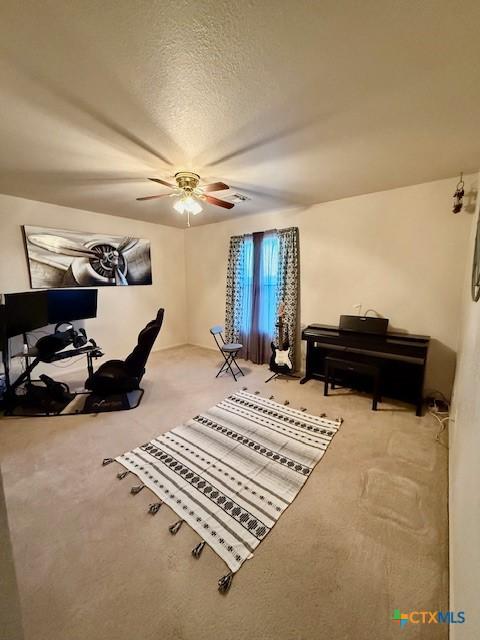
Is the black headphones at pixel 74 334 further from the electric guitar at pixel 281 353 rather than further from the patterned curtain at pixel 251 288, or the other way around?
the electric guitar at pixel 281 353

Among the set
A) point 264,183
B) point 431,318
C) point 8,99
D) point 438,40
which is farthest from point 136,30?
point 431,318

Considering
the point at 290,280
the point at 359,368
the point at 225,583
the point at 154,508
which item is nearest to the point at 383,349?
the point at 359,368

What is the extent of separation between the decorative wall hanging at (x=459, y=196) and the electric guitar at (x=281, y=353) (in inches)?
86.6

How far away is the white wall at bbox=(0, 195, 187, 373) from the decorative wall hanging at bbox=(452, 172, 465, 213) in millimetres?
4326

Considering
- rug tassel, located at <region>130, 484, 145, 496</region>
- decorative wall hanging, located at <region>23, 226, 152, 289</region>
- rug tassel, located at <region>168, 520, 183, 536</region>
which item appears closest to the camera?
rug tassel, located at <region>168, 520, 183, 536</region>

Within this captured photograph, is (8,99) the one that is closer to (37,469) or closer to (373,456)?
(37,469)

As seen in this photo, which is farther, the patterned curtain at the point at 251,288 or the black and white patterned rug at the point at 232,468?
the patterned curtain at the point at 251,288

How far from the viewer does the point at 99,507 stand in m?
1.57

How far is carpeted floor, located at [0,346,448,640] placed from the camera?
105cm

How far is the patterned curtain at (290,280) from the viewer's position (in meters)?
3.69

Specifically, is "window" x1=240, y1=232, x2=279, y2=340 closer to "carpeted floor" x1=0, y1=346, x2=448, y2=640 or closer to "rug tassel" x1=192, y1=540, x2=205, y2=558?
"carpeted floor" x1=0, y1=346, x2=448, y2=640

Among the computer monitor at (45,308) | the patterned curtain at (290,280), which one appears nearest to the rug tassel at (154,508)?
the computer monitor at (45,308)

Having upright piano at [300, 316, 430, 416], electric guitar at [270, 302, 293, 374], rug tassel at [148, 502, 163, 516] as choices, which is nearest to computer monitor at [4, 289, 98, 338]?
rug tassel at [148, 502, 163, 516]

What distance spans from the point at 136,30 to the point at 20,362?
3.78m
